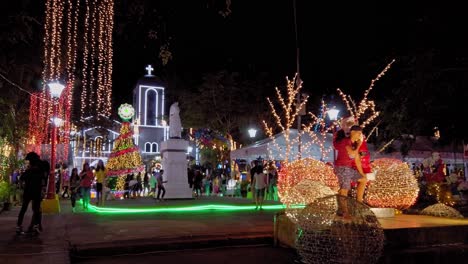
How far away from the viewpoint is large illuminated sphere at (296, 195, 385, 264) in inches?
227

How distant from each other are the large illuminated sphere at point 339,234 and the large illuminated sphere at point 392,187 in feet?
10.4

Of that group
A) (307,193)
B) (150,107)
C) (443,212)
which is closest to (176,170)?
(307,193)

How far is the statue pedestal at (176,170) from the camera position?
61.8 feet

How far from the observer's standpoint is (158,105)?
62625 millimetres

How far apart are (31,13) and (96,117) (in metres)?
17.0

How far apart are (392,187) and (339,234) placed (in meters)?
3.70

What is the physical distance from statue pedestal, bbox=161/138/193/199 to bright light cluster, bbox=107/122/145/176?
2.75 m

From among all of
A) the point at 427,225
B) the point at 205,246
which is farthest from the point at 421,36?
the point at 205,246

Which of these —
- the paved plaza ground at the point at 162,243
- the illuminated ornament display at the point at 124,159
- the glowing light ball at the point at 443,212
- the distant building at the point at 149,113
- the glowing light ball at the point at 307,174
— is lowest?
the paved plaza ground at the point at 162,243

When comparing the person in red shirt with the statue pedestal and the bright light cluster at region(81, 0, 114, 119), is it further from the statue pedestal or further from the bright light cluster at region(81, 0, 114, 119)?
the statue pedestal

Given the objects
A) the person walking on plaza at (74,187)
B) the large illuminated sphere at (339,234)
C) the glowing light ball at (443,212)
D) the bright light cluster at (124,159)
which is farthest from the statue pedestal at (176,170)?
the large illuminated sphere at (339,234)

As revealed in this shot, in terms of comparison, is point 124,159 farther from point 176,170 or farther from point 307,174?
point 307,174

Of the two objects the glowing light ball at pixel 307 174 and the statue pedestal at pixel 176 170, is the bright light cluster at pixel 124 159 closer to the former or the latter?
the statue pedestal at pixel 176 170

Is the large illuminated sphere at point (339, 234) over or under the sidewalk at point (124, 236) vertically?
over
